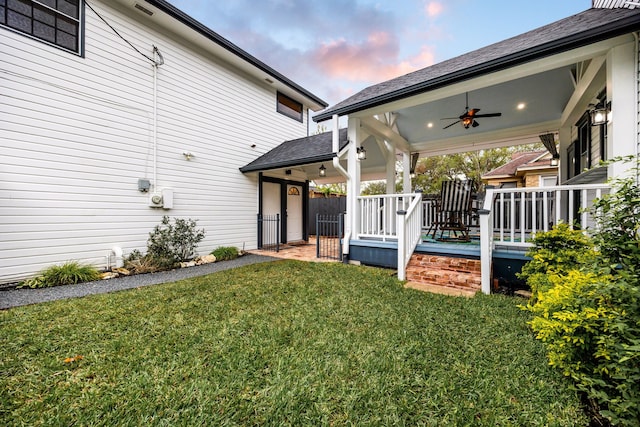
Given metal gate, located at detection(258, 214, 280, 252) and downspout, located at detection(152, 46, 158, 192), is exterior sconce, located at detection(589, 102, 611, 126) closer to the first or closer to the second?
metal gate, located at detection(258, 214, 280, 252)

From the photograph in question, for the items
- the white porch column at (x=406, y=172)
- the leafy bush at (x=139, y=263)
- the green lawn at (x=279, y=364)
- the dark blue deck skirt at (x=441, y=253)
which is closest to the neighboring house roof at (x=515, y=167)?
the white porch column at (x=406, y=172)

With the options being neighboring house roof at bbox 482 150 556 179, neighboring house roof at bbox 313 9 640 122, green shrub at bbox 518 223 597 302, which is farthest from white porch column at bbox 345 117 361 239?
neighboring house roof at bbox 482 150 556 179

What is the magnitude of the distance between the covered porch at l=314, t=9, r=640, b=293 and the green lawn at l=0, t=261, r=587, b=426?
4.71 ft

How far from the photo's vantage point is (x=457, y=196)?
524 centimetres

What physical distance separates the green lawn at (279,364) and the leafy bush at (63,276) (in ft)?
4.73

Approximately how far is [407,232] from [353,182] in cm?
168

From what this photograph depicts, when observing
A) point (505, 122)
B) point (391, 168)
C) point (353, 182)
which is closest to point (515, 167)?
point (505, 122)

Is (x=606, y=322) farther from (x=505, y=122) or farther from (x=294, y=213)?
(x=294, y=213)

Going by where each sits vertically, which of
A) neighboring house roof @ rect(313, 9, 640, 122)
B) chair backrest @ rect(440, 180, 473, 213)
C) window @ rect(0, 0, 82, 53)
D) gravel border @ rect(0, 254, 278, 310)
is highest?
window @ rect(0, 0, 82, 53)

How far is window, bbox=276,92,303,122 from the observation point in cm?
901

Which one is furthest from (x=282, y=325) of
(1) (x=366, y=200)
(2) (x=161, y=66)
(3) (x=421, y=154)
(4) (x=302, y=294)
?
(3) (x=421, y=154)

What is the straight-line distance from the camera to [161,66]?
5.94m

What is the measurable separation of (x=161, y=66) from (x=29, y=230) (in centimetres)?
433

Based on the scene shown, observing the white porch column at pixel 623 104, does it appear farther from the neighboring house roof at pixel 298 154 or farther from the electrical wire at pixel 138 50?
the electrical wire at pixel 138 50
